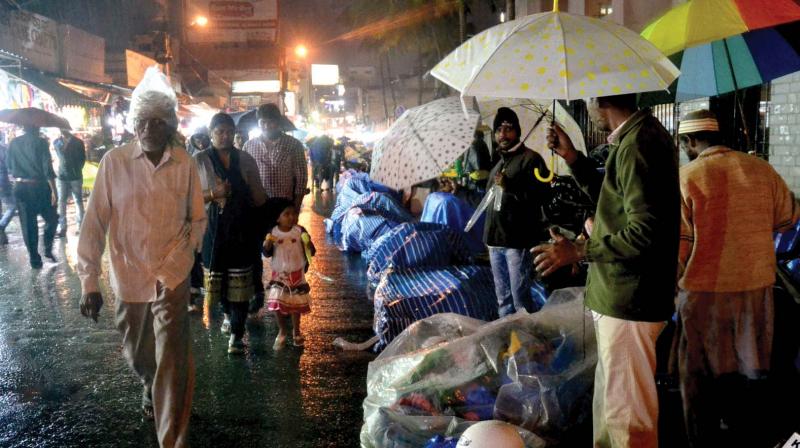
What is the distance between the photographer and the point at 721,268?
148 inches

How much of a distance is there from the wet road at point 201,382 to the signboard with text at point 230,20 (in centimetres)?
4342

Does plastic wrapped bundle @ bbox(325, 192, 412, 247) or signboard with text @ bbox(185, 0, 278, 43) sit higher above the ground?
signboard with text @ bbox(185, 0, 278, 43)

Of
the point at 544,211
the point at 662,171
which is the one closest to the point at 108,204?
the point at 662,171

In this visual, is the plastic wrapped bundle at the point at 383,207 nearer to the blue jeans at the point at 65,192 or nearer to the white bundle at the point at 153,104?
the blue jeans at the point at 65,192

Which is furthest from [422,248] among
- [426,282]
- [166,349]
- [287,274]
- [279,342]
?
[166,349]

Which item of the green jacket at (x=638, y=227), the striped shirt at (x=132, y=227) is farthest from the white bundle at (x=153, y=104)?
the green jacket at (x=638, y=227)

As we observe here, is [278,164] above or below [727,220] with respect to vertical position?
above

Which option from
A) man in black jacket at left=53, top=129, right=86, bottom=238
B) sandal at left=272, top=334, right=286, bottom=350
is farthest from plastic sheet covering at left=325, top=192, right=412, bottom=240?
man in black jacket at left=53, top=129, right=86, bottom=238

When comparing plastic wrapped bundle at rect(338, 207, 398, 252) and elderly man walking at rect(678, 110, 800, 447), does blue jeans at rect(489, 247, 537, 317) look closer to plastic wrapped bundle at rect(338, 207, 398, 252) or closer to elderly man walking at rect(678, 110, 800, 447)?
elderly man walking at rect(678, 110, 800, 447)

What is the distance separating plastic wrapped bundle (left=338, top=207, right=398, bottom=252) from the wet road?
1.91 meters

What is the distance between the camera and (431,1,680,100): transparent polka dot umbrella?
10.9ft

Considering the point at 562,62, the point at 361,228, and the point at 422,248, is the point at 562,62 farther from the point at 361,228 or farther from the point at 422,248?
the point at 361,228

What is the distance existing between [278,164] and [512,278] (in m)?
2.86

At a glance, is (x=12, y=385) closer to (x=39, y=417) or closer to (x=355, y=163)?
(x=39, y=417)
